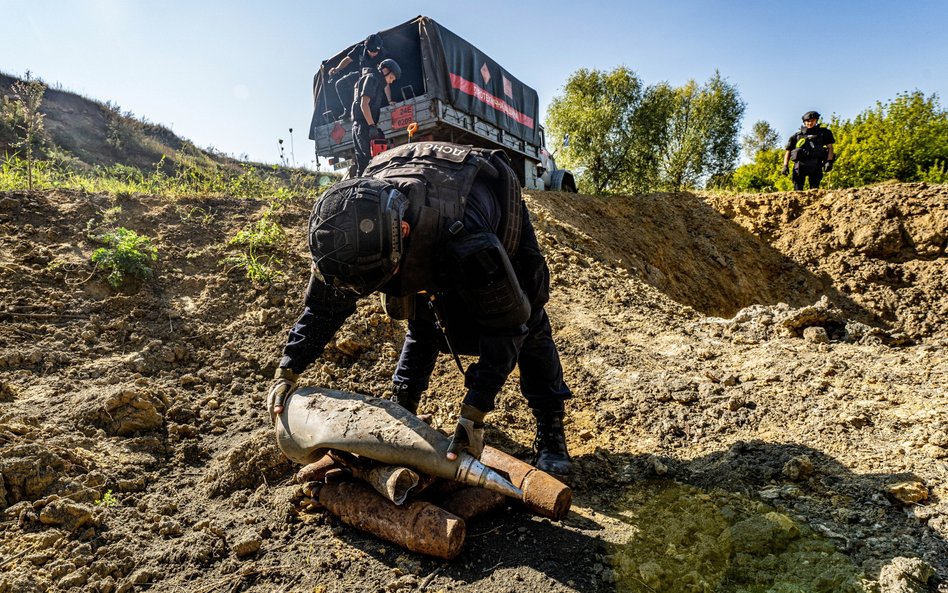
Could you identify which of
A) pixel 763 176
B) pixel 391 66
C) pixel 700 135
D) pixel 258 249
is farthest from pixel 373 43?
pixel 700 135

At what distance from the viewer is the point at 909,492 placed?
73.8 inches

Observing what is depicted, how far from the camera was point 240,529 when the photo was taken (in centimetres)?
210

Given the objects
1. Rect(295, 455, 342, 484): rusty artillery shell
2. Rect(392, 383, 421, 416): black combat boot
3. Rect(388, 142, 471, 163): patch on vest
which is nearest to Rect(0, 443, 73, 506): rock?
Rect(295, 455, 342, 484): rusty artillery shell

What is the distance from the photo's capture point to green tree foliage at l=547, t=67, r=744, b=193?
16.2 metres

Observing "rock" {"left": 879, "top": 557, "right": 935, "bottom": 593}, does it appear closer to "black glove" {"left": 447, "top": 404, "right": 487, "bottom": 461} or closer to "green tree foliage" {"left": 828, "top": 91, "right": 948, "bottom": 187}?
"black glove" {"left": 447, "top": 404, "right": 487, "bottom": 461}

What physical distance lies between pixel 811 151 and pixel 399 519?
996 cm

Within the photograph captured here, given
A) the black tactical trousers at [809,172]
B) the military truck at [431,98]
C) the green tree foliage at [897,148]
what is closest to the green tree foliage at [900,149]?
the green tree foliage at [897,148]

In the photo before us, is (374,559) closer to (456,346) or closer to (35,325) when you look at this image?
(456,346)

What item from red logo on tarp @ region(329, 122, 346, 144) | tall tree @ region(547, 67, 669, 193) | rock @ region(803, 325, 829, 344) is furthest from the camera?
tall tree @ region(547, 67, 669, 193)

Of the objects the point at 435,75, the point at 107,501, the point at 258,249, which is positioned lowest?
the point at 107,501

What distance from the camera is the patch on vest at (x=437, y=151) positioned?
2156mm

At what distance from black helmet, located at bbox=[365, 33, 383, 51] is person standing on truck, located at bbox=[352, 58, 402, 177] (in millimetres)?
487

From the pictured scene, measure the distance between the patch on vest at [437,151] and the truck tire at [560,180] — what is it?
9697 mm

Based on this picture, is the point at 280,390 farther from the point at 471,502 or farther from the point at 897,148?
the point at 897,148
